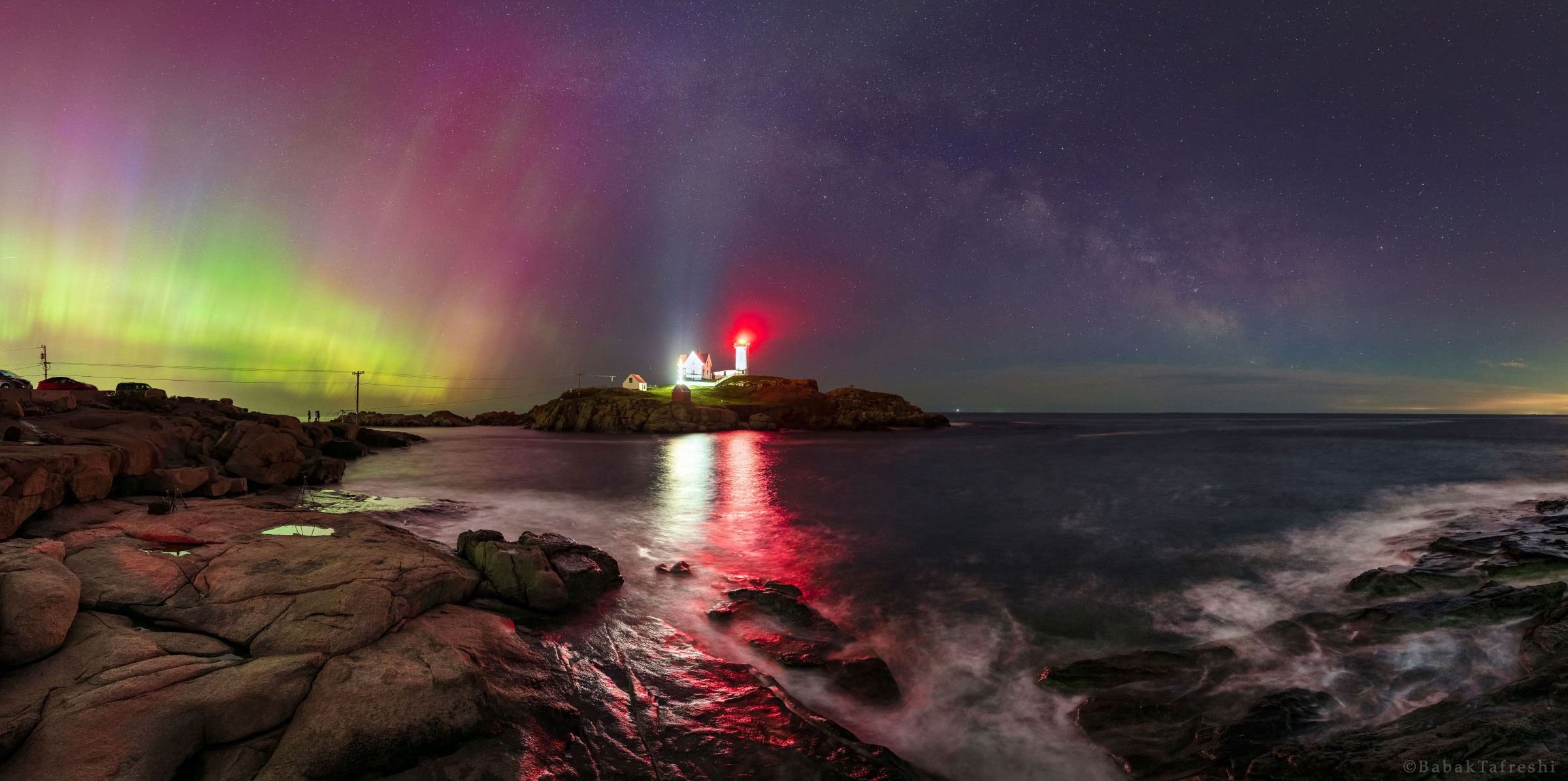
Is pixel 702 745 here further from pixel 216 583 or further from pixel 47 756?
pixel 216 583

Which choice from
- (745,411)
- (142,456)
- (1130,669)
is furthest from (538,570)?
(745,411)

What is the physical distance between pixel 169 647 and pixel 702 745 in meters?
5.71

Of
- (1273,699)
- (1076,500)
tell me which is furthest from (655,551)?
(1076,500)

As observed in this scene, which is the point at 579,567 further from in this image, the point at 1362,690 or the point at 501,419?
the point at 501,419

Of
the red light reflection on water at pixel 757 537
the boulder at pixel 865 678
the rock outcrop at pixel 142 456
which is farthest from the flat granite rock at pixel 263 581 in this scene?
the red light reflection on water at pixel 757 537

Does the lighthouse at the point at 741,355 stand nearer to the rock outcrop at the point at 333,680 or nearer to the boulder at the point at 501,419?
the boulder at the point at 501,419

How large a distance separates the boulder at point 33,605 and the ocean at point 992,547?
6.39 m

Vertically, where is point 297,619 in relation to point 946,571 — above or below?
above

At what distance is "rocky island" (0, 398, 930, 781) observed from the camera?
16.7 ft

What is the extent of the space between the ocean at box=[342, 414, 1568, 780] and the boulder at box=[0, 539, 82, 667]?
6.39 metres

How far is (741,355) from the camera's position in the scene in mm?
150125

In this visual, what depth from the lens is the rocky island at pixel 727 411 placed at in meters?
99.8

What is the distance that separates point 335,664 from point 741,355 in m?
145

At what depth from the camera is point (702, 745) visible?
260 inches
